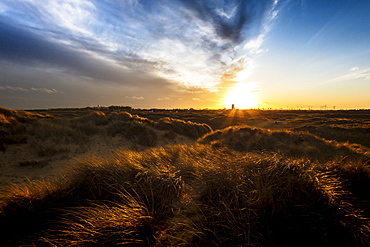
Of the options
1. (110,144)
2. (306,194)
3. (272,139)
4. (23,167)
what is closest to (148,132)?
(110,144)

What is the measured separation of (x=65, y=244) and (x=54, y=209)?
37.4 inches

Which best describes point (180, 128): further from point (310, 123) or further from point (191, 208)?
point (310, 123)

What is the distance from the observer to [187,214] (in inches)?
92.4

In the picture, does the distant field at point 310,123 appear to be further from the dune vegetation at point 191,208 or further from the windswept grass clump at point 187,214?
the windswept grass clump at point 187,214

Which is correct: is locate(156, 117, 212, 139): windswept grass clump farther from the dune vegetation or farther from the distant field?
the distant field

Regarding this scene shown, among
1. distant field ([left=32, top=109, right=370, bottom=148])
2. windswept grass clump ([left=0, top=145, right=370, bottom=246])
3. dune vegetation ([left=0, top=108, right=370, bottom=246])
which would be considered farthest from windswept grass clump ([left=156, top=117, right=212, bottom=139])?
windswept grass clump ([left=0, top=145, right=370, bottom=246])

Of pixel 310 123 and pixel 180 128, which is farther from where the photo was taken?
pixel 310 123

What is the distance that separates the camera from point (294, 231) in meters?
1.81

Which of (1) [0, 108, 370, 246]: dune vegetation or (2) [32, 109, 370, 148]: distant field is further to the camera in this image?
(2) [32, 109, 370, 148]: distant field

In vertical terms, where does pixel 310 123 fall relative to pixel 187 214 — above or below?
below

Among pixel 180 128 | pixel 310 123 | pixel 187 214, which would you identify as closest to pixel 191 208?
pixel 187 214

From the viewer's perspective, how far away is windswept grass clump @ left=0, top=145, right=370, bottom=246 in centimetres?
172

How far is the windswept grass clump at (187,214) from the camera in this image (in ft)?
5.64

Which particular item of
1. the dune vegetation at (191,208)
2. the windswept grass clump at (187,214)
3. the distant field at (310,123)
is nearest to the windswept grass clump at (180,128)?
the dune vegetation at (191,208)
